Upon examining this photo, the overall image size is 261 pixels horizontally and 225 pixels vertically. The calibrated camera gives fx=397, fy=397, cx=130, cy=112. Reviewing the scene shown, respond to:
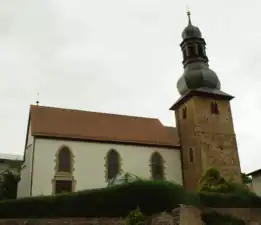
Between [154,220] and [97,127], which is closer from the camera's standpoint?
[154,220]

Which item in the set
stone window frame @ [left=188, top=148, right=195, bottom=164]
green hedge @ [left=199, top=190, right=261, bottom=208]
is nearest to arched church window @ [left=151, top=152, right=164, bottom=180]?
stone window frame @ [left=188, top=148, right=195, bottom=164]

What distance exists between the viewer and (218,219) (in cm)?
2345

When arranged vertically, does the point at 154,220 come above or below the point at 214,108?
below

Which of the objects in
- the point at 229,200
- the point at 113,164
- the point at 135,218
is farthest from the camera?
the point at 113,164

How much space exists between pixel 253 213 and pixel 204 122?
39.4ft

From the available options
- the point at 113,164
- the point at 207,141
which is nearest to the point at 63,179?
the point at 113,164

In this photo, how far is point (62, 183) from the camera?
1231 inches

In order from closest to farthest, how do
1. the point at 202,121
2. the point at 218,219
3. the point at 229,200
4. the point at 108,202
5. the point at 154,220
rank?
the point at 154,220, the point at 108,202, the point at 218,219, the point at 229,200, the point at 202,121

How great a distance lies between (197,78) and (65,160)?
46.1 ft

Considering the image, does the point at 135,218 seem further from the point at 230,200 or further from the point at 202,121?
the point at 202,121

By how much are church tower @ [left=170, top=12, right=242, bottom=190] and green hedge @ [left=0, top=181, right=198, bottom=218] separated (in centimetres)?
1150

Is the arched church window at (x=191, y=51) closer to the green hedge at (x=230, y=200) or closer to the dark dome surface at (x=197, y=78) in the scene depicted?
the dark dome surface at (x=197, y=78)

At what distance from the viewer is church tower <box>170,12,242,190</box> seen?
34.6 meters

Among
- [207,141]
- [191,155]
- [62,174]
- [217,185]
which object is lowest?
[217,185]
